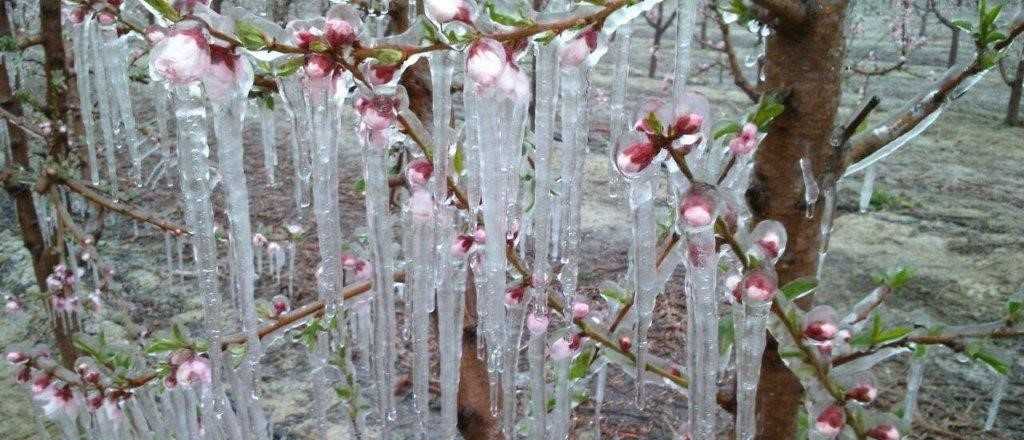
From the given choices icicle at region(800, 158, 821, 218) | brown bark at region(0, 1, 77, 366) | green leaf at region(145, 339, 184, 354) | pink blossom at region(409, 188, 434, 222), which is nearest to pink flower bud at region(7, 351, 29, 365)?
green leaf at region(145, 339, 184, 354)

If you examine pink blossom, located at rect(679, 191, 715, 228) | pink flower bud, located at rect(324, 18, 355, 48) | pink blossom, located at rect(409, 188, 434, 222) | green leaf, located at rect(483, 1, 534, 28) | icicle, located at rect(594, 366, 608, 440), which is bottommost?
icicle, located at rect(594, 366, 608, 440)

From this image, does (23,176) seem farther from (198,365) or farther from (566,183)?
(566,183)

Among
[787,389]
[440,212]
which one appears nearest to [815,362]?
[787,389]

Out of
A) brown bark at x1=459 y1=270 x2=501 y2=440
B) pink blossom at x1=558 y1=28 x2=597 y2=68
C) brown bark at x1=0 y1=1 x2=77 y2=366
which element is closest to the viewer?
pink blossom at x1=558 y1=28 x2=597 y2=68

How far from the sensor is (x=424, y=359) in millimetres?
1263

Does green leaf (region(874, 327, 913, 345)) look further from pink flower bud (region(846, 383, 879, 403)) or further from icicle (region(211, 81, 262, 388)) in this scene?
icicle (region(211, 81, 262, 388))

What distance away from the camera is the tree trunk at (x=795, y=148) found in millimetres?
1046

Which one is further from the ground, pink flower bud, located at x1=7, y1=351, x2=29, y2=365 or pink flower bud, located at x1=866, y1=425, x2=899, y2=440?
pink flower bud, located at x1=866, y1=425, x2=899, y2=440

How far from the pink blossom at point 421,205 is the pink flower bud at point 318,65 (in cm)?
36

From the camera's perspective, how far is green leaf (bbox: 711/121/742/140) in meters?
1.02

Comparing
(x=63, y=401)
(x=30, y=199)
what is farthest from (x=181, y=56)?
(x=30, y=199)

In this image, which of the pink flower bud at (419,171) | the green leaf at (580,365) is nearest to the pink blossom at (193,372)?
the pink flower bud at (419,171)

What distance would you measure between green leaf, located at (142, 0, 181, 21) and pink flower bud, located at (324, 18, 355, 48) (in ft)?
0.49

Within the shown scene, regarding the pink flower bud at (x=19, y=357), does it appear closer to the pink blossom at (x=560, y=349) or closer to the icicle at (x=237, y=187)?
the icicle at (x=237, y=187)
